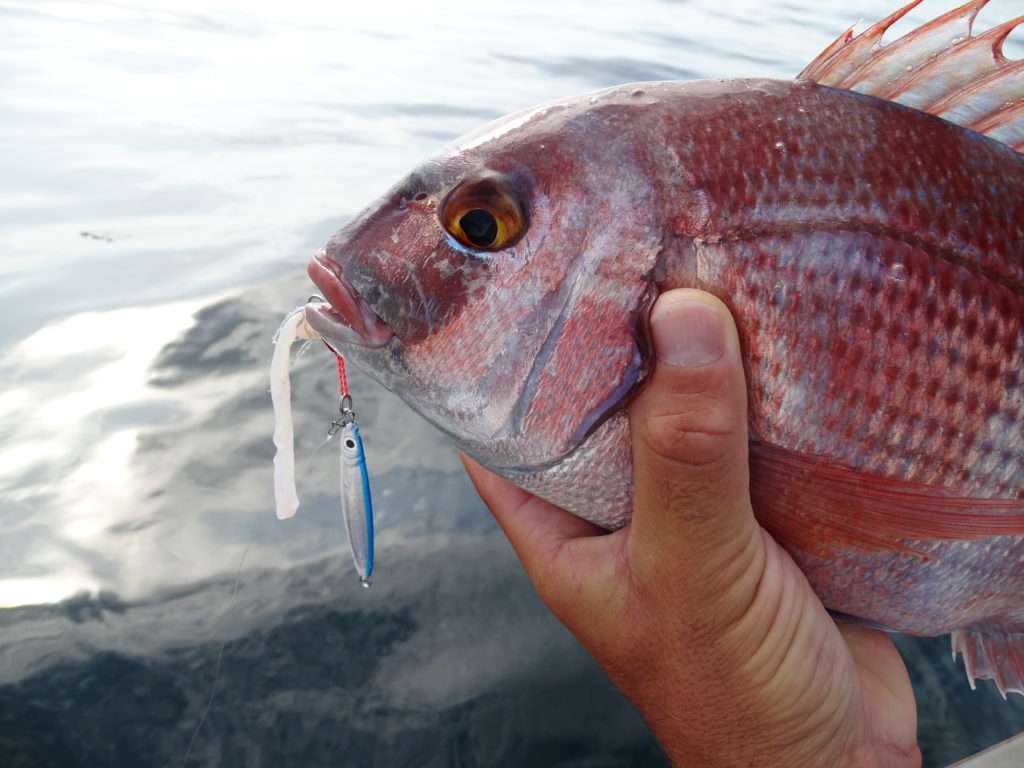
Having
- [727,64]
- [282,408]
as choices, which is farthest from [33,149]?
[727,64]

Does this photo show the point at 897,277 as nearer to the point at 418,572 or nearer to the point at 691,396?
the point at 691,396

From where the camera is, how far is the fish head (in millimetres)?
1139

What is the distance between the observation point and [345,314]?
1.17 metres

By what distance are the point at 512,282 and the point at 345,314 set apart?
0.85ft

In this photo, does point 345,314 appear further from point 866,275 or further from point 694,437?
point 866,275

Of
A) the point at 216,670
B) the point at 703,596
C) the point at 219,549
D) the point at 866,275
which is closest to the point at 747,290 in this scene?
the point at 866,275

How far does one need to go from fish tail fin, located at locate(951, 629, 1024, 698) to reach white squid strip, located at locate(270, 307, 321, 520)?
141 cm

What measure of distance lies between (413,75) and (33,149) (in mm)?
4266

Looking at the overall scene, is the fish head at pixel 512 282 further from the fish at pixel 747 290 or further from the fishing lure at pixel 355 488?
the fishing lure at pixel 355 488

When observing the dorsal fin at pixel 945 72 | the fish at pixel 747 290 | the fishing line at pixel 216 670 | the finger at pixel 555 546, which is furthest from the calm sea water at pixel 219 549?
the dorsal fin at pixel 945 72

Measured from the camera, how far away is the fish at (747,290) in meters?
1.14

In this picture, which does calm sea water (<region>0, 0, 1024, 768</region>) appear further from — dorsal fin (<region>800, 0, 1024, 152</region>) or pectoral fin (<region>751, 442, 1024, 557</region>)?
dorsal fin (<region>800, 0, 1024, 152</region>)

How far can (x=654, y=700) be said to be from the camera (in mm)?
1405

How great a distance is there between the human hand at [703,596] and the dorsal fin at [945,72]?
2.06 feet
